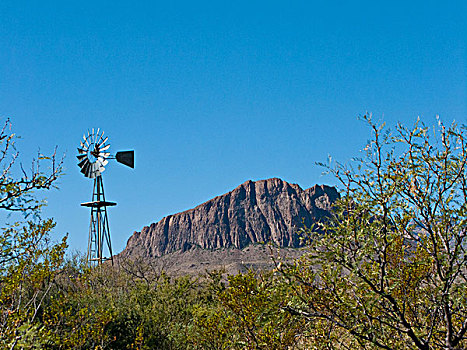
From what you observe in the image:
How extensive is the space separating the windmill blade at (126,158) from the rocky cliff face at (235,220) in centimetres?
12960

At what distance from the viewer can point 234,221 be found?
16150 cm

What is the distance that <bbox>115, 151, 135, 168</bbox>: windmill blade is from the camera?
2216 cm

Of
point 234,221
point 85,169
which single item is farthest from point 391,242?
point 234,221

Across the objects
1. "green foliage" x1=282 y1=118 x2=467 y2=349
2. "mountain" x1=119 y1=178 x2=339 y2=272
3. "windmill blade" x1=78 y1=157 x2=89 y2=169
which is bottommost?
"green foliage" x1=282 y1=118 x2=467 y2=349

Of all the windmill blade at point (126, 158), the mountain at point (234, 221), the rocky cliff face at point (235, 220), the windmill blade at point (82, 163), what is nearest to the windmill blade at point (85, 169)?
the windmill blade at point (82, 163)

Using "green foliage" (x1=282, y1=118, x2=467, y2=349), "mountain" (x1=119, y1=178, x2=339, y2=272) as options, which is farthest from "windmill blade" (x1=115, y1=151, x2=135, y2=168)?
"mountain" (x1=119, y1=178, x2=339, y2=272)

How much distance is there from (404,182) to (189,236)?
15931 cm

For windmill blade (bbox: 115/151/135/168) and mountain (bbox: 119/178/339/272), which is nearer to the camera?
windmill blade (bbox: 115/151/135/168)

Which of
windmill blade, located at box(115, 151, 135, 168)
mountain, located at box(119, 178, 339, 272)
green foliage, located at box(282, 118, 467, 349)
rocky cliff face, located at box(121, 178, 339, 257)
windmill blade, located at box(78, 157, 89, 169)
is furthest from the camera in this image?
rocky cliff face, located at box(121, 178, 339, 257)

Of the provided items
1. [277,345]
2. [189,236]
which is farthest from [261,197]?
[277,345]

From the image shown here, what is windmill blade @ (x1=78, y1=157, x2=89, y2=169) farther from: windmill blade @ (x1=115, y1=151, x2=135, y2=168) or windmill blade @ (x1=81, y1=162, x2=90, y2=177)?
windmill blade @ (x1=115, y1=151, x2=135, y2=168)

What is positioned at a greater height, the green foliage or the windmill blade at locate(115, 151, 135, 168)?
the windmill blade at locate(115, 151, 135, 168)

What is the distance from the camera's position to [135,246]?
538 feet

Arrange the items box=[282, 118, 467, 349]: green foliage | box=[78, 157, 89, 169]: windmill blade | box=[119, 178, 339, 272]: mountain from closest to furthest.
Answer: box=[282, 118, 467, 349]: green foliage → box=[78, 157, 89, 169]: windmill blade → box=[119, 178, 339, 272]: mountain
